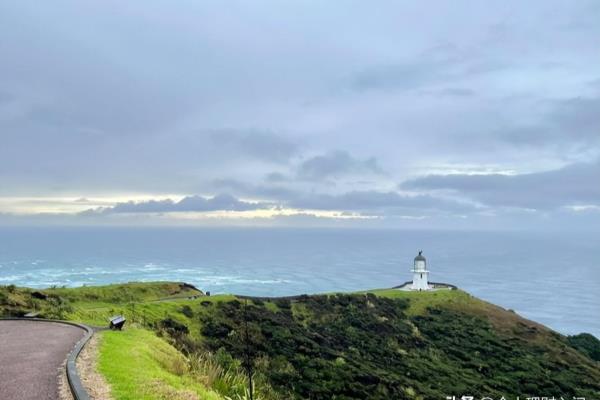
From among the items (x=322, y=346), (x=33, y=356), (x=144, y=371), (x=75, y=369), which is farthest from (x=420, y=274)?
(x=75, y=369)

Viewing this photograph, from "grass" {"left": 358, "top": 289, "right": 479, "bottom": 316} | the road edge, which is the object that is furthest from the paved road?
"grass" {"left": 358, "top": 289, "right": 479, "bottom": 316}

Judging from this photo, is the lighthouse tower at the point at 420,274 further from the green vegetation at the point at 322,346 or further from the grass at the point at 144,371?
the grass at the point at 144,371

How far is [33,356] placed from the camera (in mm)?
15117

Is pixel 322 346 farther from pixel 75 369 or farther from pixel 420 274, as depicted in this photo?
pixel 420 274

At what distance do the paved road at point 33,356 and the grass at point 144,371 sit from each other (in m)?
1.30

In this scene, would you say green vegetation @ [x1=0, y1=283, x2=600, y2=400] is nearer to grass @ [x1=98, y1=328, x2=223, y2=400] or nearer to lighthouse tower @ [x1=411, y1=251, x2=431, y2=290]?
grass @ [x1=98, y1=328, x2=223, y2=400]

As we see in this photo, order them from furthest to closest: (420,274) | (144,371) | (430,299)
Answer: (420,274) < (430,299) < (144,371)

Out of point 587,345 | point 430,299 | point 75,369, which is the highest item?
point 75,369

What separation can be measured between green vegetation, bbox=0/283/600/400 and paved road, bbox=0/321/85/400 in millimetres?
1474

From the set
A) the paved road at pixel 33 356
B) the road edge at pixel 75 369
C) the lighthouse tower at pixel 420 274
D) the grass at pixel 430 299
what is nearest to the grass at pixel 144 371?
the road edge at pixel 75 369

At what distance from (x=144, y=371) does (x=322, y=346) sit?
25.3 meters

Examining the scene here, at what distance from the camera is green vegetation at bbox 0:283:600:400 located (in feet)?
55.7

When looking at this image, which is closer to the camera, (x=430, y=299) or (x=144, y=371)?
(x=144, y=371)

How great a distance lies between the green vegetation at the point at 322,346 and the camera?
55.7ft
